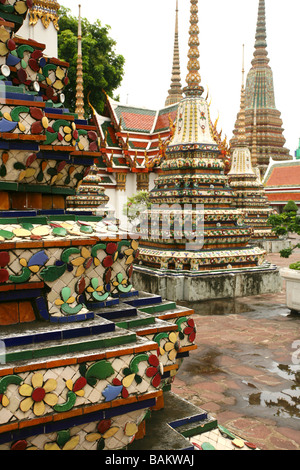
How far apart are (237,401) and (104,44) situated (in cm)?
2796

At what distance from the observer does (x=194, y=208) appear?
10320mm

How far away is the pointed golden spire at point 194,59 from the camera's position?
11344mm

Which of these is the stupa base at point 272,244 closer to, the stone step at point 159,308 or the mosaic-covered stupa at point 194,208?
the mosaic-covered stupa at point 194,208

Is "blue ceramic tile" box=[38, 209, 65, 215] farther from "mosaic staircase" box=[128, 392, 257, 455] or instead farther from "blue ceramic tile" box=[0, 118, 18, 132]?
"mosaic staircase" box=[128, 392, 257, 455]

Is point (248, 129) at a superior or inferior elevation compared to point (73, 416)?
superior

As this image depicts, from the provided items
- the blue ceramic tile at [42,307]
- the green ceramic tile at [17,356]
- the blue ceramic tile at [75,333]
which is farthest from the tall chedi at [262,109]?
the green ceramic tile at [17,356]

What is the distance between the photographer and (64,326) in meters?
2.86

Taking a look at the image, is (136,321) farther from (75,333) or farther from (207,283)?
(207,283)

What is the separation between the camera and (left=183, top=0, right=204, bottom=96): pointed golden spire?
447 inches

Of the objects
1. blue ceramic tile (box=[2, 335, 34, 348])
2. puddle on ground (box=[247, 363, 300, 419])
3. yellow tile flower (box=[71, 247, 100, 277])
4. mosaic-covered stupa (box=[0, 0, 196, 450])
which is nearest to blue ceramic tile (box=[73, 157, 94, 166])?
mosaic-covered stupa (box=[0, 0, 196, 450])

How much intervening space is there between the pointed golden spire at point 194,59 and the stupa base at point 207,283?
480 centimetres

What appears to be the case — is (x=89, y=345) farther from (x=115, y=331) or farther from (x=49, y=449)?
(x=49, y=449)

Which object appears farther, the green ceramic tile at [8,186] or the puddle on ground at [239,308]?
the puddle on ground at [239,308]
